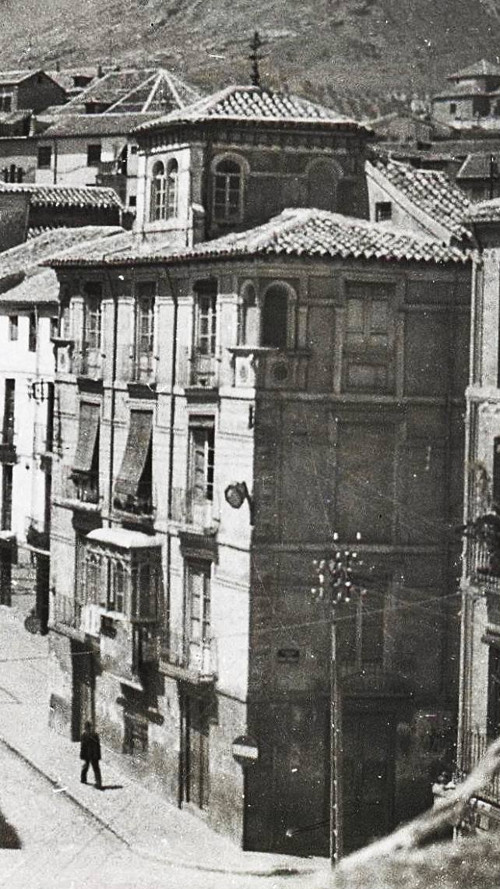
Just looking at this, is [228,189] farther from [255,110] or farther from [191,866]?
[191,866]

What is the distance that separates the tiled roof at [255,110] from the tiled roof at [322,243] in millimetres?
2113

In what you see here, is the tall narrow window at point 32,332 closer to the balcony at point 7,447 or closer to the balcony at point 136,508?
the balcony at point 7,447

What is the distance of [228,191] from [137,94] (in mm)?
59561

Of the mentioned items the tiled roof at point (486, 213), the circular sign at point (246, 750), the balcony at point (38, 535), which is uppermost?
the tiled roof at point (486, 213)

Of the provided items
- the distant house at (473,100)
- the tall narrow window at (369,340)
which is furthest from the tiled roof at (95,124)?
the tall narrow window at (369,340)

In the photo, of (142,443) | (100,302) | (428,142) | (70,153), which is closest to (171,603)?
(142,443)

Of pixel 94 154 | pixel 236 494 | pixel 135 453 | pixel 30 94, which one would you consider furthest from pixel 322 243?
pixel 30 94

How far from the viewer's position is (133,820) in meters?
36.1

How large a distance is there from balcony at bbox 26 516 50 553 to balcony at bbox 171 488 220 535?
16856mm

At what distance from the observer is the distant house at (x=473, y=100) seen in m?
113

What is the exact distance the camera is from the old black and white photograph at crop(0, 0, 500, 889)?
3325 centimetres

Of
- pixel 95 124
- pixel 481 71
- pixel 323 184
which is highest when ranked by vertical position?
pixel 481 71

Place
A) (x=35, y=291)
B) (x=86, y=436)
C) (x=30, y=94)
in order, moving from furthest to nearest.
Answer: (x=30, y=94), (x=35, y=291), (x=86, y=436)

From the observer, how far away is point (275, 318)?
113ft
